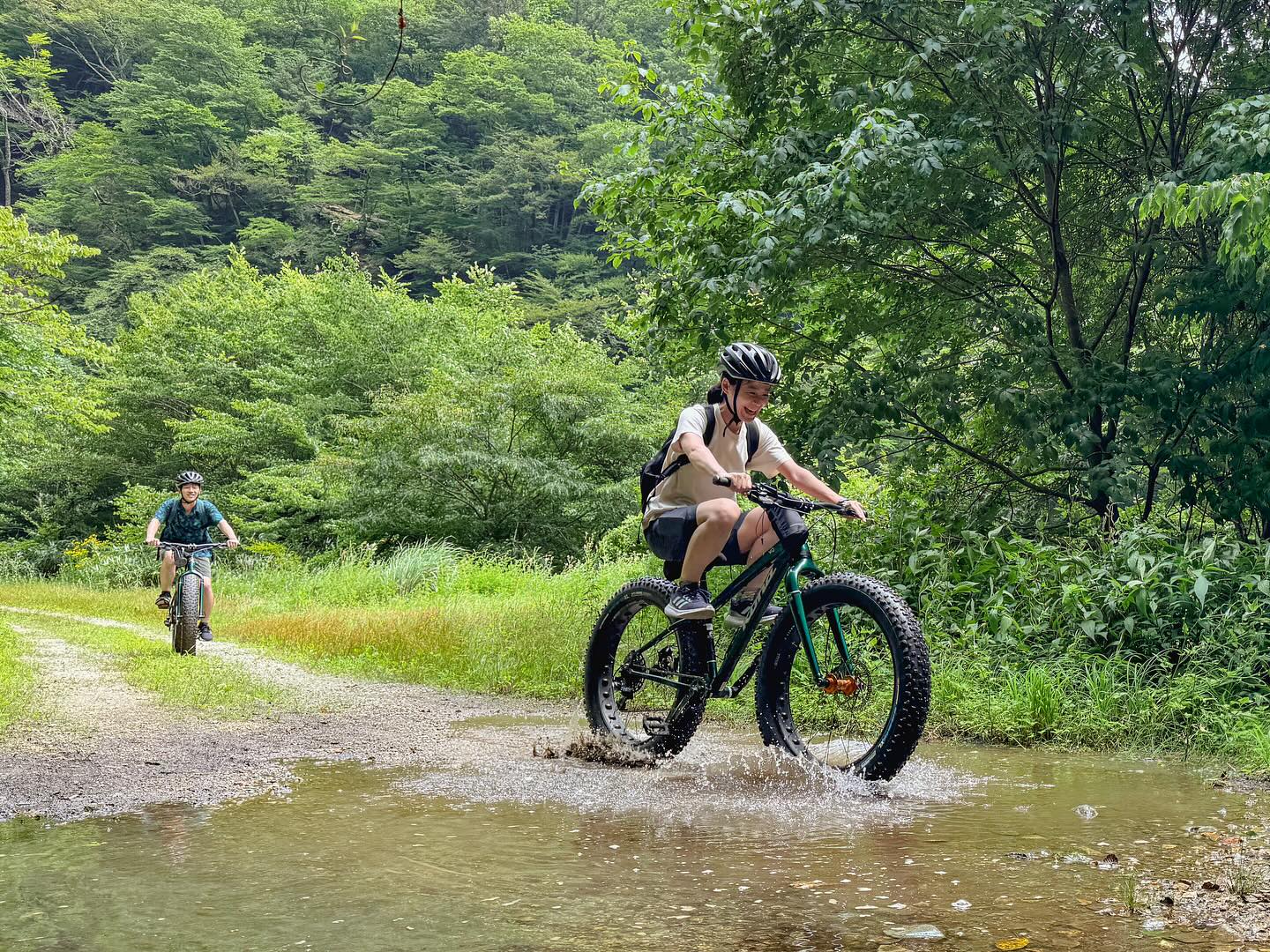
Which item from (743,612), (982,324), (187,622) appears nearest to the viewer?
(743,612)

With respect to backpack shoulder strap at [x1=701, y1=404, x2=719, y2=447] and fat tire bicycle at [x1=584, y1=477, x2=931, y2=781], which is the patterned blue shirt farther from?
backpack shoulder strap at [x1=701, y1=404, x2=719, y2=447]

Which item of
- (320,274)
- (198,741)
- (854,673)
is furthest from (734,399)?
(320,274)

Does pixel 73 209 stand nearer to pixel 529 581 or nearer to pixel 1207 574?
pixel 529 581

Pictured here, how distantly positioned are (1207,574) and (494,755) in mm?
4833

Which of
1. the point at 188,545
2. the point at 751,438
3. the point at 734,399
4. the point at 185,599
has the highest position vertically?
the point at 734,399

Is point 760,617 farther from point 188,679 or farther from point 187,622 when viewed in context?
point 187,622

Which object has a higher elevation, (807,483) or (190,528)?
(807,483)

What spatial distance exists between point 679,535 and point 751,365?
0.96 meters

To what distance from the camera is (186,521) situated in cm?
1270

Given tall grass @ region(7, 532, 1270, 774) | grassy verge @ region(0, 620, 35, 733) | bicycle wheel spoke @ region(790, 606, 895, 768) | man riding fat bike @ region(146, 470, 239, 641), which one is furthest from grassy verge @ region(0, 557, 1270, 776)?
grassy verge @ region(0, 620, 35, 733)

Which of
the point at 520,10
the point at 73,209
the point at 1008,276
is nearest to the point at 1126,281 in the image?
the point at 1008,276

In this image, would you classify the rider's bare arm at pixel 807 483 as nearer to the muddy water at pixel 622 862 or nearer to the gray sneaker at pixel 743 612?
→ the gray sneaker at pixel 743 612

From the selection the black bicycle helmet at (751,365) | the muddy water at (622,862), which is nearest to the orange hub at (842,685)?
the muddy water at (622,862)

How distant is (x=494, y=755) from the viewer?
617 centimetres
